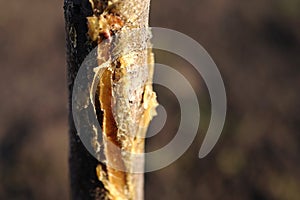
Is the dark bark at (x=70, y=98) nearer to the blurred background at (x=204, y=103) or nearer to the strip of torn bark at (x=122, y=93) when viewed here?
the strip of torn bark at (x=122, y=93)

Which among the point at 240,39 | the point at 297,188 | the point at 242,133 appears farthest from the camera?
the point at 240,39

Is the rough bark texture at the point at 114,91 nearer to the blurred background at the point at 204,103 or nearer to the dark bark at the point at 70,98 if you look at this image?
the dark bark at the point at 70,98

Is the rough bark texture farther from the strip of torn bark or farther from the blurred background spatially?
the blurred background

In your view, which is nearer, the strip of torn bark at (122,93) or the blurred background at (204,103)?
the strip of torn bark at (122,93)

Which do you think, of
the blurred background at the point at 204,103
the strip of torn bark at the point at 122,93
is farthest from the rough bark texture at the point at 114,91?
the blurred background at the point at 204,103

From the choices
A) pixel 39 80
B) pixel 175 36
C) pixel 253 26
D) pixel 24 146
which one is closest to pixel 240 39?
pixel 253 26

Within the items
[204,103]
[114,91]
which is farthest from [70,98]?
[204,103]

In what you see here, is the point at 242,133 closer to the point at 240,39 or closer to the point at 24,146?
the point at 240,39

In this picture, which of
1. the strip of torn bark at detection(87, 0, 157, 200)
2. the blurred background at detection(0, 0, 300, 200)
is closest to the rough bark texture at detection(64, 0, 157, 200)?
the strip of torn bark at detection(87, 0, 157, 200)
